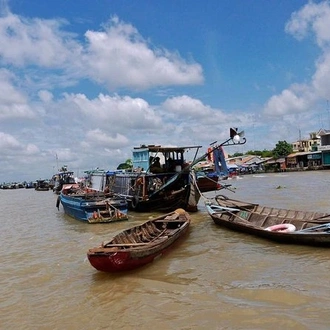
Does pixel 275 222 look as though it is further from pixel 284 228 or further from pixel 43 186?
pixel 43 186

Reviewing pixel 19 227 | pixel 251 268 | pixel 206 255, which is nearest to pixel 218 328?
pixel 251 268

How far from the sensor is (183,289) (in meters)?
7.18

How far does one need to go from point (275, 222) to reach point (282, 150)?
197 feet

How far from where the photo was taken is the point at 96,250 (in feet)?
25.4

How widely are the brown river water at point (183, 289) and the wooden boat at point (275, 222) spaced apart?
0.91 feet

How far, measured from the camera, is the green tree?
68.2 meters

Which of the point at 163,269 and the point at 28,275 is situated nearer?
the point at 163,269

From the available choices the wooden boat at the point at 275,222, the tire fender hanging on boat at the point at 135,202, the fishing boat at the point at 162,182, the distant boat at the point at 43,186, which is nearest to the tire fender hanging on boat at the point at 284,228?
the wooden boat at the point at 275,222

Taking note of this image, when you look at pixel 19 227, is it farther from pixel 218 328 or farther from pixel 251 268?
pixel 218 328

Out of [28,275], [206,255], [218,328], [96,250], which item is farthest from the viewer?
[206,255]

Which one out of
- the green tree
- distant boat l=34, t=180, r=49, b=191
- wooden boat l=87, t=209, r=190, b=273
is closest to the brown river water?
wooden boat l=87, t=209, r=190, b=273

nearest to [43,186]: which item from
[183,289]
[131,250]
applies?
[131,250]

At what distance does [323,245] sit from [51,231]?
10.9m

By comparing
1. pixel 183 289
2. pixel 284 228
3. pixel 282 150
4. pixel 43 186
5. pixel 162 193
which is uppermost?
pixel 282 150
